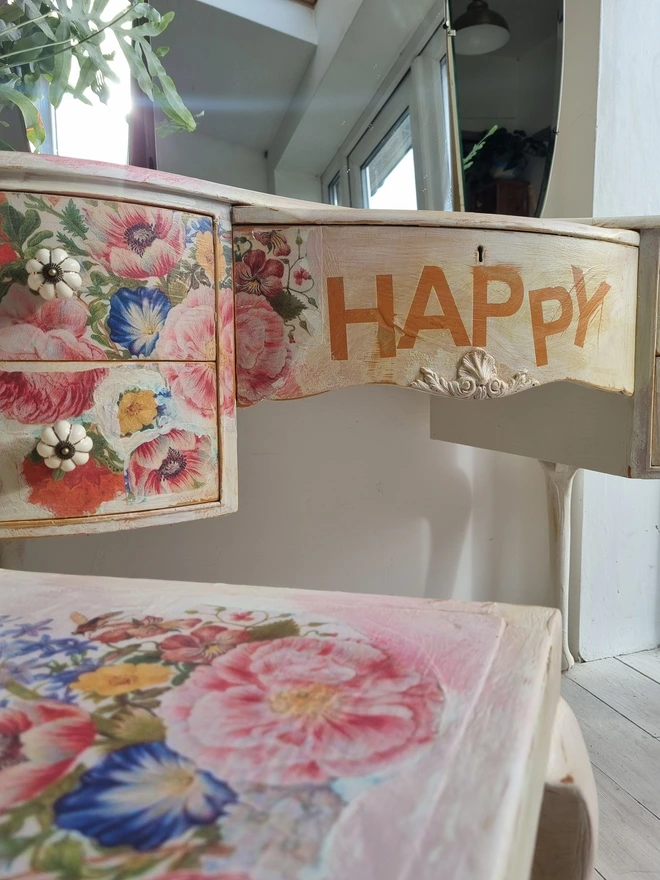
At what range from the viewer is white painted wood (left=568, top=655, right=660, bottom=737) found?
1.17 metres

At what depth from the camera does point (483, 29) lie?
1.12 meters

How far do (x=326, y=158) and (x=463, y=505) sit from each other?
2.48ft

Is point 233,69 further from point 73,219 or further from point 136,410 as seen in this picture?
point 136,410

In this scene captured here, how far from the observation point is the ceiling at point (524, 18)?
1.12 m

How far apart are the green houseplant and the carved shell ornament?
0.57 meters

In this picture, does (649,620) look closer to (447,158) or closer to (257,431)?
(257,431)

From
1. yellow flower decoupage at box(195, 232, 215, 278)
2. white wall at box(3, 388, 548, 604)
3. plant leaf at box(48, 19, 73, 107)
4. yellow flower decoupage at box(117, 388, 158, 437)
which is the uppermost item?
plant leaf at box(48, 19, 73, 107)

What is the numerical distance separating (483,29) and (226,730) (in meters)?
1.20

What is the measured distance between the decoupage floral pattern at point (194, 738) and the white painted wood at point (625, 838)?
2.19 feet

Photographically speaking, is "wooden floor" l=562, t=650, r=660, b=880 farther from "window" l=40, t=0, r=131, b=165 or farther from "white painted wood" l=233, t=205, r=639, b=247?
"window" l=40, t=0, r=131, b=165

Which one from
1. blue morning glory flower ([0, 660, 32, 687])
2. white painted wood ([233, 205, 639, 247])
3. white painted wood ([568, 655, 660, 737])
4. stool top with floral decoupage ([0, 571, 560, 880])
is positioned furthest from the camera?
white painted wood ([568, 655, 660, 737])

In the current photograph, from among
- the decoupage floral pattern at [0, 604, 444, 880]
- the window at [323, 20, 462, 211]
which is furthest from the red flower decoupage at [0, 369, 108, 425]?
the window at [323, 20, 462, 211]

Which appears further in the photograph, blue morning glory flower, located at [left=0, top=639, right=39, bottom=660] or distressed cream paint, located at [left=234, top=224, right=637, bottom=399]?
distressed cream paint, located at [left=234, top=224, right=637, bottom=399]

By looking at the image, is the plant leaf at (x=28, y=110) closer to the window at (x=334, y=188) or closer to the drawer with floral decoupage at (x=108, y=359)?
the drawer with floral decoupage at (x=108, y=359)
